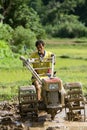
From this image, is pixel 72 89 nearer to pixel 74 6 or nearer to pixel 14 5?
pixel 14 5

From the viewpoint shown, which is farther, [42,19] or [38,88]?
[42,19]

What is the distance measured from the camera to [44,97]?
9.92m

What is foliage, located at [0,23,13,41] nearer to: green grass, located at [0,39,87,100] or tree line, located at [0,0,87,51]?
tree line, located at [0,0,87,51]

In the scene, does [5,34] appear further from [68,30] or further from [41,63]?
[68,30]

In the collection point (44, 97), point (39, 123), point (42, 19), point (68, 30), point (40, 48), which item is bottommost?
point (68, 30)

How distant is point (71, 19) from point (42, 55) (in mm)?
61645

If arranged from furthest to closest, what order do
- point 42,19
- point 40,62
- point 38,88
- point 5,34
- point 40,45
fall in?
point 42,19 → point 5,34 → point 40,62 → point 40,45 → point 38,88

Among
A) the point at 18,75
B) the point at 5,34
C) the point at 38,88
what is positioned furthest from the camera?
the point at 5,34

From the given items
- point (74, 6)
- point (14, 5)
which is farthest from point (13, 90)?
point (74, 6)

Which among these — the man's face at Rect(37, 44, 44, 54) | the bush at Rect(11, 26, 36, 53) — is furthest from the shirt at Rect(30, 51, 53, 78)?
the bush at Rect(11, 26, 36, 53)

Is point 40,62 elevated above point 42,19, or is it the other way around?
point 40,62

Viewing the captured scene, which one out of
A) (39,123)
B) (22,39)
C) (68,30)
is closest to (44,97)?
(39,123)

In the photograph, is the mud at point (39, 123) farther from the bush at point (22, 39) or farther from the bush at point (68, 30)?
the bush at point (68, 30)

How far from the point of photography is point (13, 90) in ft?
49.3
